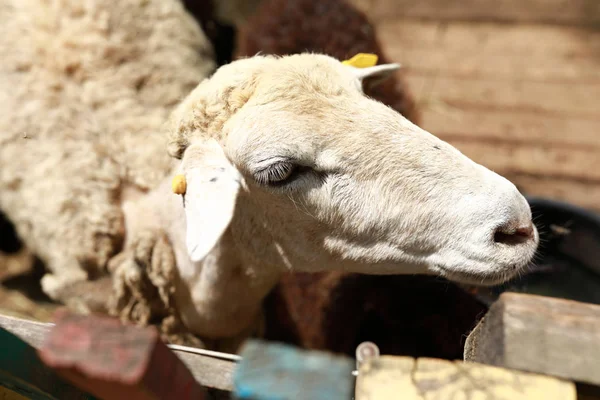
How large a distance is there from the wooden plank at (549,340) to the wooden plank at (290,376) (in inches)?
12.2

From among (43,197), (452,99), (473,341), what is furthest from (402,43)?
(473,341)

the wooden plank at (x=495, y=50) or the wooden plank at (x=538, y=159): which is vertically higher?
the wooden plank at (x=495, y=50)

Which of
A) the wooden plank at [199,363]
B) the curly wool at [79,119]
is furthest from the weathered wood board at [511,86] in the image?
the wooden plank at [199,363]

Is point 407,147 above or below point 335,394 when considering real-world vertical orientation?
above

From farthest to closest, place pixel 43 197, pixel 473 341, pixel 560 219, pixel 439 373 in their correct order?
pixel 560 219 < pixel 43 197 < pixel 473 341 < pixel 439 373

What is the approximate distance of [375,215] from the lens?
1.58 meters

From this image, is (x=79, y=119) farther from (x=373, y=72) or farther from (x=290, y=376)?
(x=290, y=376)

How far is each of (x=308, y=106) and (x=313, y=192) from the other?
0.28 m

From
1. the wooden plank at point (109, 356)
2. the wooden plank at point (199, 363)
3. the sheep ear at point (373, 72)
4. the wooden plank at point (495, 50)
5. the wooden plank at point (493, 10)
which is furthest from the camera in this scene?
the wooden plank at point (493, 10)

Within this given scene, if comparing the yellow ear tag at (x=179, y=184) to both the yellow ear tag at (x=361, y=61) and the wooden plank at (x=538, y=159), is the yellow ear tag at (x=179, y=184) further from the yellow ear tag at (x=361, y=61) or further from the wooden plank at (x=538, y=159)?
the wooden plank at (x=538, y=159)

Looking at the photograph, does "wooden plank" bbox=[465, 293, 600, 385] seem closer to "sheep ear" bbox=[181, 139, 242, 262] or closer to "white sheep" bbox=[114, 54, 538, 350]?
"white sheep" bbox=[114, 54, 538, 350]

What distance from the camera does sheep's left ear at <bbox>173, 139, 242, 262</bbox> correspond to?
60.6 inches

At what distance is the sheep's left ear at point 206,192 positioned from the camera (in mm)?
1538

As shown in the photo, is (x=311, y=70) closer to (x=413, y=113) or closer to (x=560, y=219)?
(x=413, y=113)
